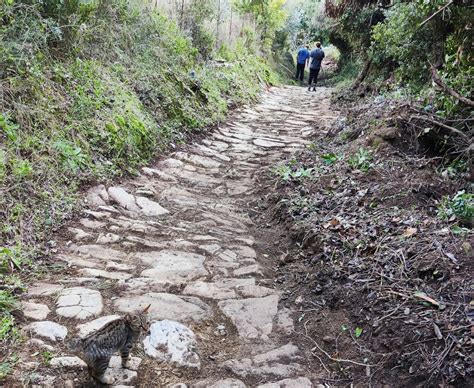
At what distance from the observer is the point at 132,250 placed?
11.5 ft

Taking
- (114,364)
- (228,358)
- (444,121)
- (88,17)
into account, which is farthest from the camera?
(88,17)

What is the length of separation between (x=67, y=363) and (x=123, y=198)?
2421 millimetres

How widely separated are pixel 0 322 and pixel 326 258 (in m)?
2.30

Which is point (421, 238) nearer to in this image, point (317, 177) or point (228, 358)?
point (228, 358)

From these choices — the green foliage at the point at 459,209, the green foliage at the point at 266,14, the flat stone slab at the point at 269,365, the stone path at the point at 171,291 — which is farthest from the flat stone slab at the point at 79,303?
the green foliage at the point at 266,14

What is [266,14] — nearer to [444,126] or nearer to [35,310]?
[444,126]

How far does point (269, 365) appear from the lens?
7.95 feet

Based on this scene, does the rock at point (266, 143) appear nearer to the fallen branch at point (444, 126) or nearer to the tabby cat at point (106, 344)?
the fallen branch at point (444, 126)

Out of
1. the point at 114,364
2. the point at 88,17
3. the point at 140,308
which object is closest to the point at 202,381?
the point at 114,364

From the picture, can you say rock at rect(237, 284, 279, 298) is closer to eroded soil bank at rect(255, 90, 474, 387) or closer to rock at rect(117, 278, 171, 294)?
eroded soil bank at rect(255, 90, 474, 387)

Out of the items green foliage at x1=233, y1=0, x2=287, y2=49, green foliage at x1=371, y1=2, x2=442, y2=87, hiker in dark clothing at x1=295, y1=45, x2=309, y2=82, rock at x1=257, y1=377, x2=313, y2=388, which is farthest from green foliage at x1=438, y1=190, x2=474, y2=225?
hiker in dark clothing at x1=295, y1=45, x2=309, y2=82

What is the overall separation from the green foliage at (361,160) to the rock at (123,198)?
2479mm

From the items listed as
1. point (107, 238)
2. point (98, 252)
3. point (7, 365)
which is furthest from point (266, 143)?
point (7, 365)

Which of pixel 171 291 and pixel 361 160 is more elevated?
pixel 361 160
